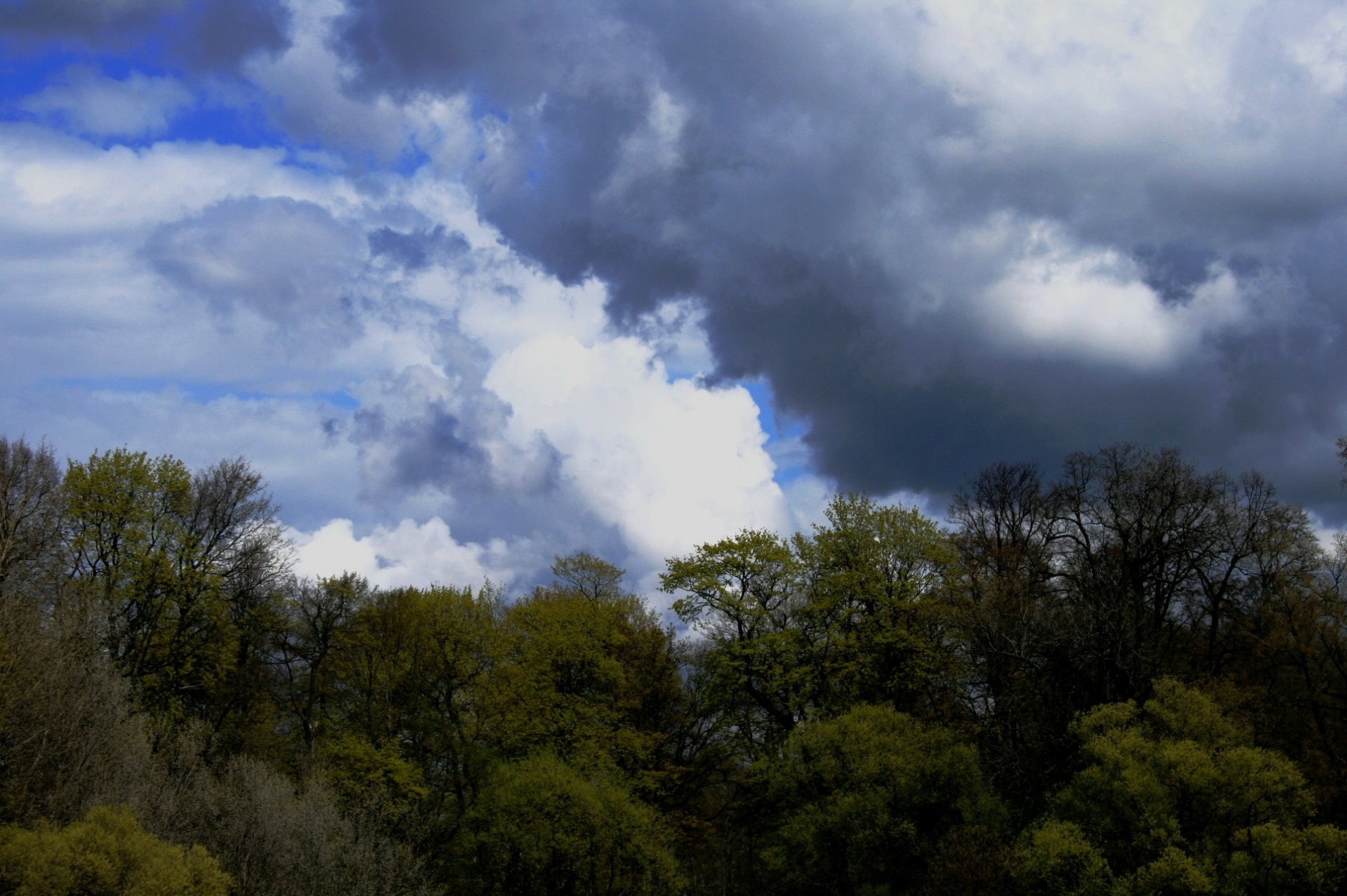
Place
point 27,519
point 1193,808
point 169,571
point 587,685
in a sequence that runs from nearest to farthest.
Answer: point 1193,808, point 27,519, point 169,571, point 587,685

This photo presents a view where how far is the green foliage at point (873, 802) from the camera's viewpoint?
114 ft

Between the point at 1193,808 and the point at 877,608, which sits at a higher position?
the point at 877,608

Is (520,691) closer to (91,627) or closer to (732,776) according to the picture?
(732,776)

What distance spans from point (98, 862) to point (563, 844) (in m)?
17.5

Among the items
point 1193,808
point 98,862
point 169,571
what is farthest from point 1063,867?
point 169,571

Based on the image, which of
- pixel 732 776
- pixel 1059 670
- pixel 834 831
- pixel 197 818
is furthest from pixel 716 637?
pixel 197 818

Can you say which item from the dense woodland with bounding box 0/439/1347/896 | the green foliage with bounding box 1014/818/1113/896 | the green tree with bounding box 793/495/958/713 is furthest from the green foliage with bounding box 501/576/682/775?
the green foliage with bounding box 1014/818/1113/896

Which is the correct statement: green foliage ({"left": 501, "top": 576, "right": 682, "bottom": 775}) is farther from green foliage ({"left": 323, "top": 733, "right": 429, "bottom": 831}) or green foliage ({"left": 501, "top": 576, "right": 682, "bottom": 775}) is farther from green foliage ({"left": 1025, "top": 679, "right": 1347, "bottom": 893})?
green foliage ({"left": 1025, "top": 679, "right": 1347, "bottom": 893})

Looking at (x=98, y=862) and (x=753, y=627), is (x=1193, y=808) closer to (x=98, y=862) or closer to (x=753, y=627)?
(x=753, y=627)

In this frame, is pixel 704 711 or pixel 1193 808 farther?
pixel 704 711

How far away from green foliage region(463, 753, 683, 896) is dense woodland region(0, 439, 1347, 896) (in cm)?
14

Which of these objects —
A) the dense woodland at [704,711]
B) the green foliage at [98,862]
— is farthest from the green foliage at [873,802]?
the green foliage at [98,862]

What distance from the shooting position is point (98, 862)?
2150 centimetres

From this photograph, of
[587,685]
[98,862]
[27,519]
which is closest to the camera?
[98,862]
